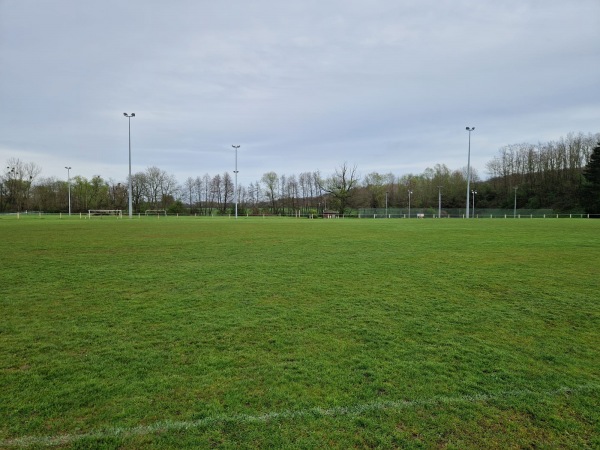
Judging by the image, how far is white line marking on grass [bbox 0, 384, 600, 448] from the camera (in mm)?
2854

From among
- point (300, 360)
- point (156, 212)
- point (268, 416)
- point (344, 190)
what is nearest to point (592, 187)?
point (344, 190)

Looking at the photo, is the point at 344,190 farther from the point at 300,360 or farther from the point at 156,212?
the point at 300,360

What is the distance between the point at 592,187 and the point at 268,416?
8945cm

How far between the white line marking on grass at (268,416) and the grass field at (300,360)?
14 mm

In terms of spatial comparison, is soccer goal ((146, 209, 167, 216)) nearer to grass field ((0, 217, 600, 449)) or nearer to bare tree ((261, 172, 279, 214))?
bare tree ((261, 172, 279, 214))

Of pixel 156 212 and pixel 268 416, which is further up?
pixel 156 212

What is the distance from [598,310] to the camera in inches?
245

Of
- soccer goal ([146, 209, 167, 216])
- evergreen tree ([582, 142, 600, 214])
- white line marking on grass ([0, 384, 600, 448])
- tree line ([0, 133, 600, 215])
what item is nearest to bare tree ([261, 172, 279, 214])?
tree line ([0, 133, 600, 215])

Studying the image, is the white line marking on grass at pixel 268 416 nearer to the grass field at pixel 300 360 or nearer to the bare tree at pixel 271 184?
the grass field at pixel 300 360

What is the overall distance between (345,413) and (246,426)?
0.88 metres

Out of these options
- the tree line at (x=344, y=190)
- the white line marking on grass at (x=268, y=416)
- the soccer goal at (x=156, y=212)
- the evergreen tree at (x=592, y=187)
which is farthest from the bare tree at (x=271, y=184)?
the white line marking on grass at (x=268, y=416)

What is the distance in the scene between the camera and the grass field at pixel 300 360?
3.00 metres

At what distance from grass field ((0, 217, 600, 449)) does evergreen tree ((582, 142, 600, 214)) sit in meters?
78.4

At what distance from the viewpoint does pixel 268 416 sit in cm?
317
